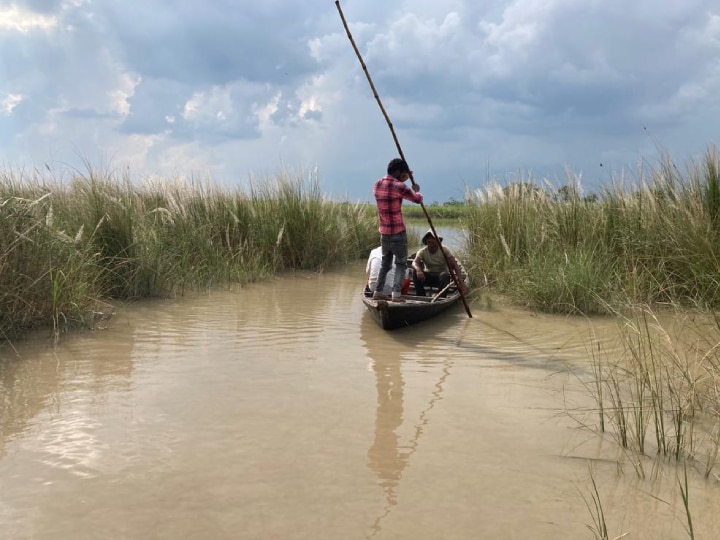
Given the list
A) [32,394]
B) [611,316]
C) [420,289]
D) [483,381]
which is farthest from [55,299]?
[611,316]

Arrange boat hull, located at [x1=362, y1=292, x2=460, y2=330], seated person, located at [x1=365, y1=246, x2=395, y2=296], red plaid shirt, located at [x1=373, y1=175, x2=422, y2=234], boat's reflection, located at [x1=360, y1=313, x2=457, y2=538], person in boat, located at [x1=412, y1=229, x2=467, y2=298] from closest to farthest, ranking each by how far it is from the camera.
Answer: boat's reflection, located at [x1=360, y1=313, x2=457, y2=538]
boat hull, located at [x1=362, y1=292, x2=460, y2=330]
red plaid shirt, located at [x1=373, y1=175, x2=422, y2=234]
seated person, located at [x1=365, y1=246, x2=395, y2=296]
person in boat, located at [x1=412, y1=229, x2=467, y2=298]

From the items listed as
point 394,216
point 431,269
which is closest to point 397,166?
point 394,216

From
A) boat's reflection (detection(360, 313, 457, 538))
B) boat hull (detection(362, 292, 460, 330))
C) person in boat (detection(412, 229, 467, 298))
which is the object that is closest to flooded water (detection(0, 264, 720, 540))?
boat's reflection (detection(360, 313, 457, 538))

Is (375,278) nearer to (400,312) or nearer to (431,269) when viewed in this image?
(431,269)

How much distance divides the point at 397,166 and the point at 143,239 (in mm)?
3798

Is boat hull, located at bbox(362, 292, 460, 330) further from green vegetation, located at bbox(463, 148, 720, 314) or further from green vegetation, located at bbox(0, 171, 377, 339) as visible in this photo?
green vegetation, located at bbox(0, 171, 377, 339)

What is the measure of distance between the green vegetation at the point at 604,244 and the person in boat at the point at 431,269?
3.29ft

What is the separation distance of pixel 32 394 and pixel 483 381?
3549mm

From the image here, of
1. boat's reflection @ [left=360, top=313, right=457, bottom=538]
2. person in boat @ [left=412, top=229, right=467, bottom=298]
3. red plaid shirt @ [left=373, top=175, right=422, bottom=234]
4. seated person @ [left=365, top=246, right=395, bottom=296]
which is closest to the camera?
boat's reflection @ [left=360, top=313, right=457, bottom=538]

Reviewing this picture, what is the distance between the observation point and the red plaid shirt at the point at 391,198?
716 centimetres

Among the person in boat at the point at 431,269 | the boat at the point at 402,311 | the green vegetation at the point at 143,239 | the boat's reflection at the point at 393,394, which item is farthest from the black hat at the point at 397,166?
the green vegetation at the point at 143,239

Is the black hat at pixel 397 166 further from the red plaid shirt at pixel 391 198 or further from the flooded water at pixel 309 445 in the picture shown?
the flooded water at pixel 309 445

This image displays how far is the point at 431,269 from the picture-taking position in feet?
28.7

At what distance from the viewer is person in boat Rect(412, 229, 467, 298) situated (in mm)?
8297
